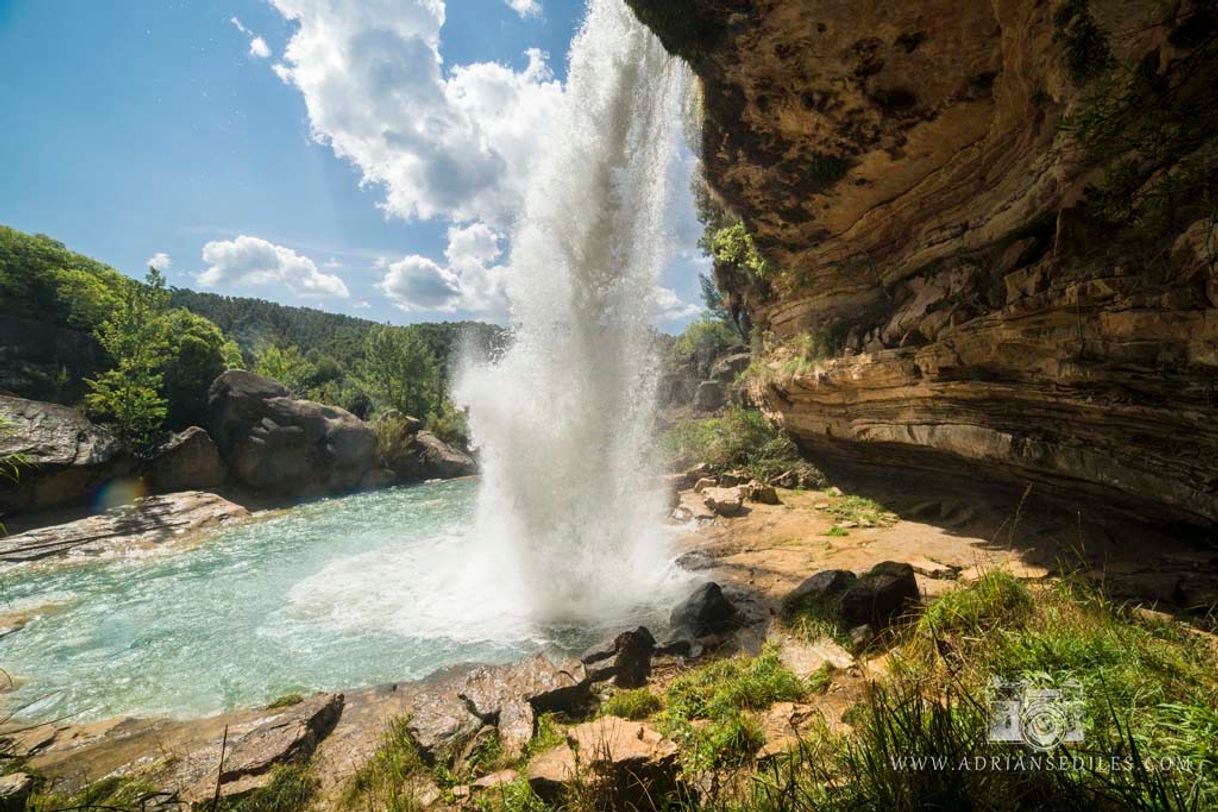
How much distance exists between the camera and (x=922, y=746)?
2389 millimetres

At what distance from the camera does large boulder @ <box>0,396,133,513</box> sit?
16.4 m

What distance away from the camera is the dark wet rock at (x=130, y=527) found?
1450 centimetres

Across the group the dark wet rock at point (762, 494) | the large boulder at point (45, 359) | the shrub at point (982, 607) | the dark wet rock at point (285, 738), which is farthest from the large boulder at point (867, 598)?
the large boulder at point (45, 359)

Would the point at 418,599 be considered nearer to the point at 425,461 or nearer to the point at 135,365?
the point at 425,461

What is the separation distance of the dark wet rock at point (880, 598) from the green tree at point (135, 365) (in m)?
28.0

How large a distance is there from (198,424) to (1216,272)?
34.7 m

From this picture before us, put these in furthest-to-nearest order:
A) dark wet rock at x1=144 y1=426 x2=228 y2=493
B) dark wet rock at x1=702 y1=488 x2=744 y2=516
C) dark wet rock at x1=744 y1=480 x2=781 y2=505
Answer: dark wet rock at x1=144 y1=426 x2=228 y2=493 < dark wet rock at x1=744 y1=480 x2=781 y2=505 < dark wet rock at x1=702 y1=488 x2=744 y2=516

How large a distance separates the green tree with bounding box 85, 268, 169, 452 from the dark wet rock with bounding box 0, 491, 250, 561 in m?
4.76

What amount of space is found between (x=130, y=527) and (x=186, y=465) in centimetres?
575

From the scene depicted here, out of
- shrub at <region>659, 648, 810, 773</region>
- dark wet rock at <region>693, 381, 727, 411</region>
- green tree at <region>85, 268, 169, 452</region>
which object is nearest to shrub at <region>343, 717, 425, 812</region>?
shrub at <region>659, 648, 810, 773</region>

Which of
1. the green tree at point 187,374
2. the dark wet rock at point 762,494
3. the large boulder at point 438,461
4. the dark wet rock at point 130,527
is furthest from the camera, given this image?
the large boulder at point 438,461

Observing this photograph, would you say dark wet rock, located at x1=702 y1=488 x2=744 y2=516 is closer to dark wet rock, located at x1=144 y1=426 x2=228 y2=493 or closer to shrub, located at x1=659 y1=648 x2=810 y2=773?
shrub, located at x1=659 y1=648 x2=810 y2=773

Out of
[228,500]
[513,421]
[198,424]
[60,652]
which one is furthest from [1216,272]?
[198,424]

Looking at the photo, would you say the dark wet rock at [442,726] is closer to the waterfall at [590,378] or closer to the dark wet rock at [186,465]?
the waterfall at [590,378]
